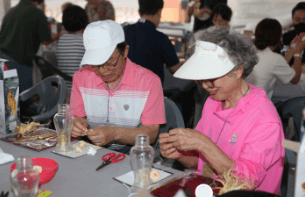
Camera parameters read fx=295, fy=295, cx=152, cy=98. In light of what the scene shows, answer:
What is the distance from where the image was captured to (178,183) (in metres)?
1.15

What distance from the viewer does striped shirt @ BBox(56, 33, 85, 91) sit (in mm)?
3615

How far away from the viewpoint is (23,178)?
0.96 metres

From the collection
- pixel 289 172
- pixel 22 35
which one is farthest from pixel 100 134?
pixel 22 35

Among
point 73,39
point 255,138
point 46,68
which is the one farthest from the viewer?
point 46,68

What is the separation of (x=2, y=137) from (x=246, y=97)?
137cm

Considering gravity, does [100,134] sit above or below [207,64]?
below

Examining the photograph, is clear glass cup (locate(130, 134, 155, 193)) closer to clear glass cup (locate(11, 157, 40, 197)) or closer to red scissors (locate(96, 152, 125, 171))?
red scissors (locate(96, 152, 125, 171))

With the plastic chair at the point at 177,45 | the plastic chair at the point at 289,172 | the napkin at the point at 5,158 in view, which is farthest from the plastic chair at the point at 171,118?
the plastic chair at the point at 177,45

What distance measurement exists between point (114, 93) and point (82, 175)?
32.4 inches

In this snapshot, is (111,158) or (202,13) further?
(202,13)

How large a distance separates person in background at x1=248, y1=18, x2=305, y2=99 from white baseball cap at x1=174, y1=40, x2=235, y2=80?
167cm

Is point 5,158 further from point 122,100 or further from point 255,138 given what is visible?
point 255,138

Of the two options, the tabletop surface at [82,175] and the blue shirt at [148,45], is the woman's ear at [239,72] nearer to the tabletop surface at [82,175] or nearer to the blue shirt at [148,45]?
the tabletop surface at [82,175]

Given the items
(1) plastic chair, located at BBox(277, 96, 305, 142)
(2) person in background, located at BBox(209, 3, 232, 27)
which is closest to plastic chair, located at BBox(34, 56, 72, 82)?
(2) person in background, located at BBox(209, 3, 232, 27)
